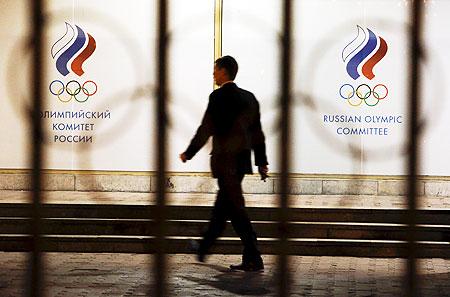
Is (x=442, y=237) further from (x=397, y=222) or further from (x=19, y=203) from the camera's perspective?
(x=19, y=203)

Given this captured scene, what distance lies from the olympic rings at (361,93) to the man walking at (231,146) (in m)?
3.90

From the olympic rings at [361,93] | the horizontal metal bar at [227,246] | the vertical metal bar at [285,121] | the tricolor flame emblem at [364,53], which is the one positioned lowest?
the horizontal metal bar at [227,246]

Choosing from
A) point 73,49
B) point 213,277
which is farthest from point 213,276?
point 73,49

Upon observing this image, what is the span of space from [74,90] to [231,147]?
16.2 ft

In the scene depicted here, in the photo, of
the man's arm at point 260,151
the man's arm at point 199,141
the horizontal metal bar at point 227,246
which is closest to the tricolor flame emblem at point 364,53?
the horizontal metal bar at point 227,246

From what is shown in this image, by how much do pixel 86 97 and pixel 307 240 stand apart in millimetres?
3711

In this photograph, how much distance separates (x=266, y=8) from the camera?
34.7ft

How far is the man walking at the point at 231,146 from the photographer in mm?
5699

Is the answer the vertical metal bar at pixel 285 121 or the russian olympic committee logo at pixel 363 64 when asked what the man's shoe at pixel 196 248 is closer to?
the vertical metal bar at pixel 285 121

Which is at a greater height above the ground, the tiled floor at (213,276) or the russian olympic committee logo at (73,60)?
the russian olympic committee logo at (73,60)

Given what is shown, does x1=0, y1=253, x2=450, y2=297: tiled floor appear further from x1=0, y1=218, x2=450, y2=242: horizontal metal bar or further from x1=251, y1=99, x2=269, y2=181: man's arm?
x1=251, y1=99, x2=269, y2=181: man's arm

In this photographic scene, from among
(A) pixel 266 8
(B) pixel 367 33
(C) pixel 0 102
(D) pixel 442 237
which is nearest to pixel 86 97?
(C) pixel 0 102

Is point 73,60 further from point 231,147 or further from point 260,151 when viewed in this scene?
point 231,147

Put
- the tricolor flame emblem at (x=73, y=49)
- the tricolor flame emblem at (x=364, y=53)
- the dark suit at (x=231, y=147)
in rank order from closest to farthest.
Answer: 1. the dark suit at (x=231, y=147)
2. the tricolor flame emblem at (x=364, y=53)
3. the tricolor flame emblem at (x=73, y=49)
